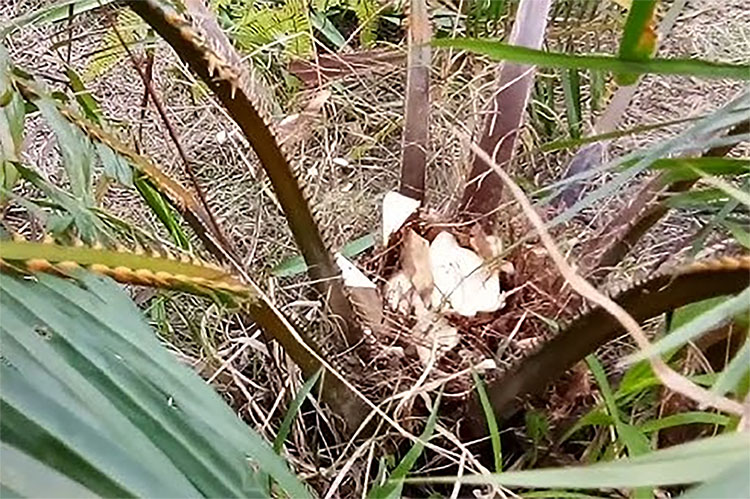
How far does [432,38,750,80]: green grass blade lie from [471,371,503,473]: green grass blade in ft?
1.11

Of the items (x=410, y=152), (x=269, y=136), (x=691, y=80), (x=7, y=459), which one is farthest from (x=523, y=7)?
(x=7, y=459)

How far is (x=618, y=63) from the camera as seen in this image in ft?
1.52

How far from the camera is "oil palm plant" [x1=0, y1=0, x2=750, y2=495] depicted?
364 millimetres

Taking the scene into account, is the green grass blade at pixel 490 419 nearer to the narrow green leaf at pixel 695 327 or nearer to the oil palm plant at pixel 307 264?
the oil palm plant at pixel 307 264

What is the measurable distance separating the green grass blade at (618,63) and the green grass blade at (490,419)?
34 cm

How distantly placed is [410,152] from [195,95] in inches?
13.3

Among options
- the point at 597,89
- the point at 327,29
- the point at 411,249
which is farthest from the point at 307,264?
the point at 327,29

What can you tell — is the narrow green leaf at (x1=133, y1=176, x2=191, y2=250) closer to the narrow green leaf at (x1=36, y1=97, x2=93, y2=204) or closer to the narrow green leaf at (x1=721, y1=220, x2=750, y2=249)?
the narrow green leaf at (x1=36, y1=97, x2=93, y2=204)

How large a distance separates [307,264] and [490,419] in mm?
182

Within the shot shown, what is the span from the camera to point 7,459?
30 cm

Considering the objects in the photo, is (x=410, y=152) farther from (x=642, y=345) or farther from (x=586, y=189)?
(x=642, y=345)

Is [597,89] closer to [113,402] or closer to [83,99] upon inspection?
[83,99]

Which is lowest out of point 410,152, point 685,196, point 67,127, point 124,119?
point 685,196

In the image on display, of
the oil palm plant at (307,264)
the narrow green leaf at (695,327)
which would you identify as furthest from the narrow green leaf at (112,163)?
the narrow green leaf at (695,327)
